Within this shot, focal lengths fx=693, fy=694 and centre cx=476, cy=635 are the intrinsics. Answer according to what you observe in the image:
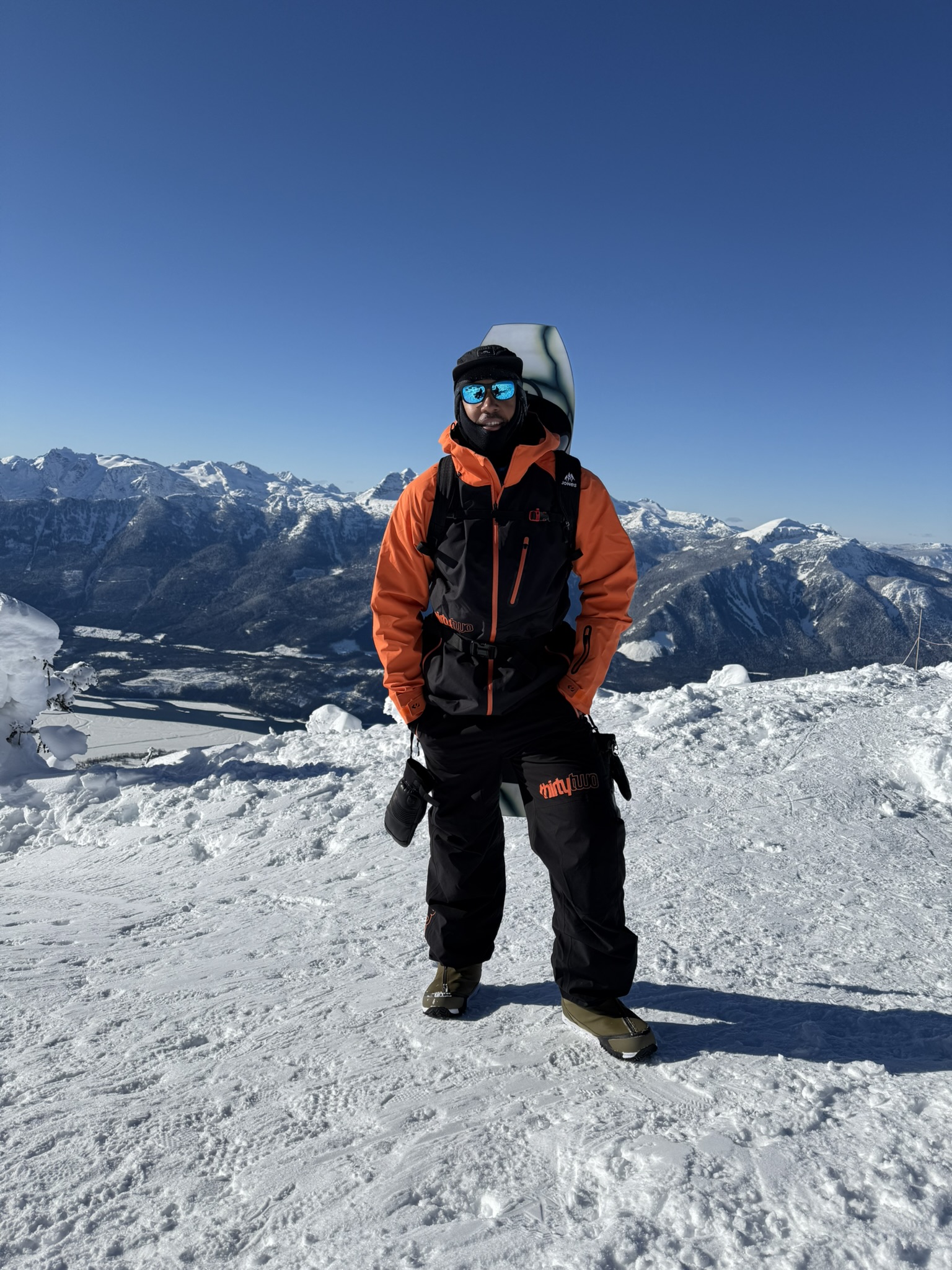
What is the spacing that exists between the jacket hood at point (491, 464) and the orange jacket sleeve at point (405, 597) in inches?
6.5

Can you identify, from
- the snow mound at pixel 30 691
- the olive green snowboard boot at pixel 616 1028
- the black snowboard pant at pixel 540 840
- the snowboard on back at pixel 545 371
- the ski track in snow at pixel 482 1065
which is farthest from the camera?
the snow mound at pixel 30 691

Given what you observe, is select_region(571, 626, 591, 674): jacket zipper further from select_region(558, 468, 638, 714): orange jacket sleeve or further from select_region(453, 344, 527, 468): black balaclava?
select_region(453, 344, 527, 468): black balaclava

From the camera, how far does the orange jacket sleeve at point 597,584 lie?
125 inches

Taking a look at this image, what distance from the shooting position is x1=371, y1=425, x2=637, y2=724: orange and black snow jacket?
3086 millimetres

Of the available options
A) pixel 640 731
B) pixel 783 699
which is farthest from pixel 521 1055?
pixel 783 699

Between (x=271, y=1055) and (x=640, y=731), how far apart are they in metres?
6.39

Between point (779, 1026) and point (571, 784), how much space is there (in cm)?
140

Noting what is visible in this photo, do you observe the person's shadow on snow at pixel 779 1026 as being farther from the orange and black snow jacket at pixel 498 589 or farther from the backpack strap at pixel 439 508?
the backpack strap at pixel 439 508

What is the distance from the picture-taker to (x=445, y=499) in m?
3.19

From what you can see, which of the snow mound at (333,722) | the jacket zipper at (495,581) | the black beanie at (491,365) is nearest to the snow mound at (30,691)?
the snow mound at (333,722)

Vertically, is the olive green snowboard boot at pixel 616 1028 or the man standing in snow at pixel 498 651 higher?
the man standing in snow at pixel 498 651

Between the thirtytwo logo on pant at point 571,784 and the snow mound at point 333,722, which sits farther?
the snow mound at point 333,722

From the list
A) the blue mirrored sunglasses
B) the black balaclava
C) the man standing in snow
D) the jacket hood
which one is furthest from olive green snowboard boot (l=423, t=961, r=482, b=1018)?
the blue mirrored sunglasses

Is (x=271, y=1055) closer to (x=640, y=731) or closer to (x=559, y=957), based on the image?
(x=559, y=957)
